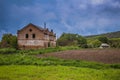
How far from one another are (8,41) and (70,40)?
40097 mm

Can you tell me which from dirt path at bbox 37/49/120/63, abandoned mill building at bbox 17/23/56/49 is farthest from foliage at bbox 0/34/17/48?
dirt path at bbox 37/49/120/63

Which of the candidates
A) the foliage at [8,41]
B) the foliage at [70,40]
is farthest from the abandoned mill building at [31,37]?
the foliage at [70,40]

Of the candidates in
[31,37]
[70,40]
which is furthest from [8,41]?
[70,40]

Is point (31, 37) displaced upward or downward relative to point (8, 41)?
upward

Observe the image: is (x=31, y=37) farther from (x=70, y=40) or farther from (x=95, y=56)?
(x=70, y=40)

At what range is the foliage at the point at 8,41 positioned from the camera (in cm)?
6881

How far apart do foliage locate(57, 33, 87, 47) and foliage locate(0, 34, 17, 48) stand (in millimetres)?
31309

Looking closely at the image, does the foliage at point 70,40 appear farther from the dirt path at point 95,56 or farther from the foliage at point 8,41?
the dirt path at point 95,56

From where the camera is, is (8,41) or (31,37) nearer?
(31,37)

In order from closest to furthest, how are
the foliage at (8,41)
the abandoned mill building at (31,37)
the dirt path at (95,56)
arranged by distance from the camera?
the dirt path at (95,56) → the abandoned mill building at (31,37) → the foliage at (8,41)

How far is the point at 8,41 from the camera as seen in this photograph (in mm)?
72188

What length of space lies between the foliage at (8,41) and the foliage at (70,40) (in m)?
31.3

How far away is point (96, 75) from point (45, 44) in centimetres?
4705

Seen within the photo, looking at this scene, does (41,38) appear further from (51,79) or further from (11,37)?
(51,79)
